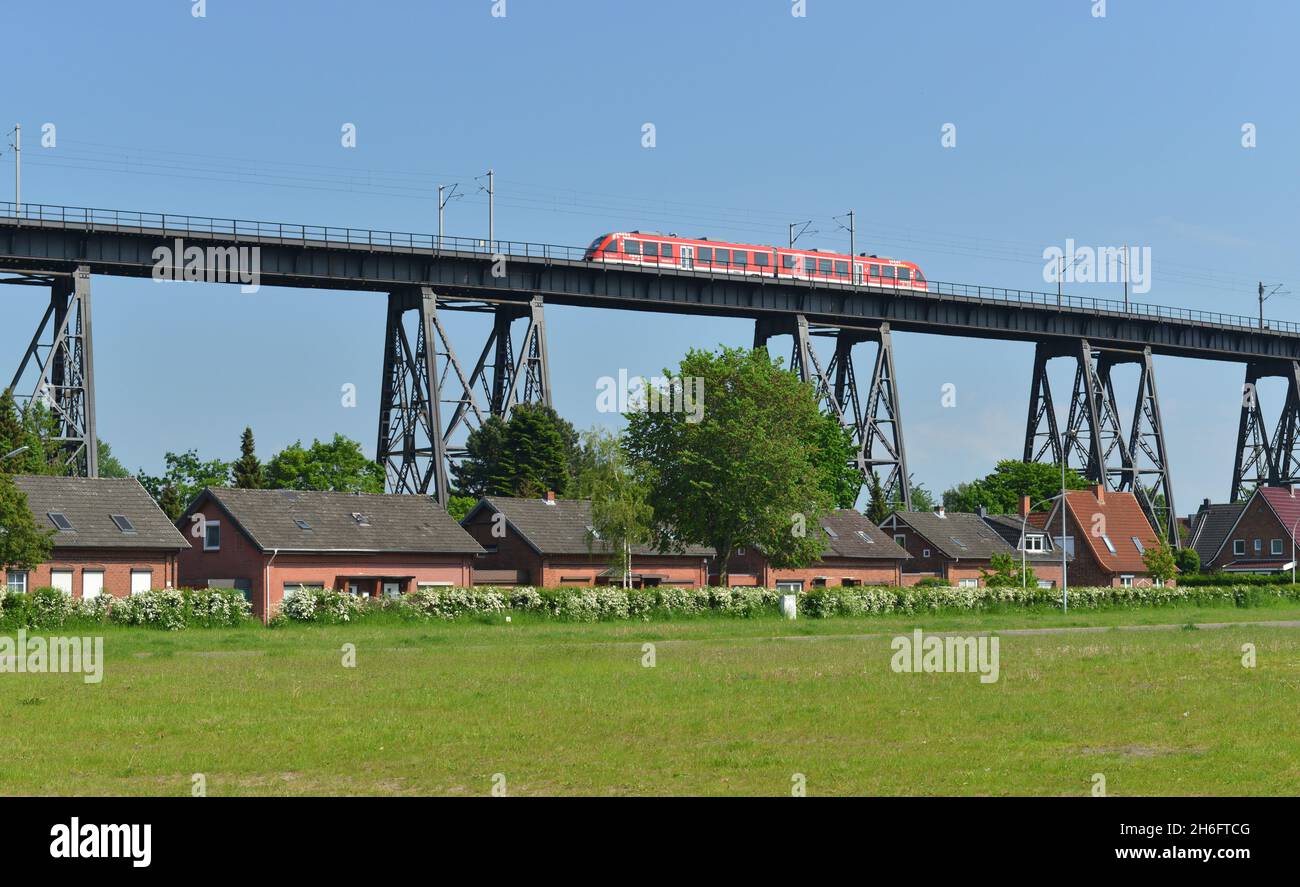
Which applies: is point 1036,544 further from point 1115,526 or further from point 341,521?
point 341,521

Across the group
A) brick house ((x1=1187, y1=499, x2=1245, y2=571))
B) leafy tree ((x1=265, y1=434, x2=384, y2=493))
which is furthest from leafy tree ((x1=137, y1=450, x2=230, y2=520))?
brick house ((x1=1187, y1=499, x2=1245, y2=571))

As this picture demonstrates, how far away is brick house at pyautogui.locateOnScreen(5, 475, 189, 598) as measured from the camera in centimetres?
5469

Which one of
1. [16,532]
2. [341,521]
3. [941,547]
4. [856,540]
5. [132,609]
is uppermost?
[341,521]

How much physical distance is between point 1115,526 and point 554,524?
1463 inches

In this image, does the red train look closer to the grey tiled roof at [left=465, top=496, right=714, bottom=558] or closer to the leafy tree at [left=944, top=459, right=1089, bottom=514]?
the grey tiled roof at [left=465, top=496, right=714, bottom=558]

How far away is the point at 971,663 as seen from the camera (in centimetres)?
2884

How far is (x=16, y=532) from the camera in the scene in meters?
45.5

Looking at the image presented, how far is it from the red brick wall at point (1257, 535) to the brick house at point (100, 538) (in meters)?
71.5

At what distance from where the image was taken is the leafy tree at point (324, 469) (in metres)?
100

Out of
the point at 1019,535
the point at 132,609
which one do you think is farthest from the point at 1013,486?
the point at 132,609
